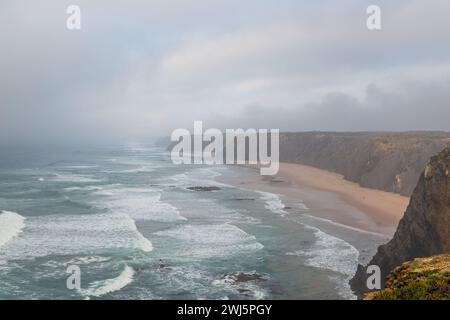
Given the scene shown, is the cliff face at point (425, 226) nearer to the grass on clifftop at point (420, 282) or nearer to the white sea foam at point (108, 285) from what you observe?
the grass on clifftop at point (420, 282)

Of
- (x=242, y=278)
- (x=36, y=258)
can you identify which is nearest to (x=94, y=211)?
(x=36, y=258)

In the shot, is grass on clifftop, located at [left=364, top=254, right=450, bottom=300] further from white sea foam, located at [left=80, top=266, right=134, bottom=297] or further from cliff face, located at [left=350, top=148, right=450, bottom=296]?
white sea foam, located at [left=80, top=266, right=134, bottom=297]

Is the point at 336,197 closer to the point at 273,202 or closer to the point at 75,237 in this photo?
the point at 273,202

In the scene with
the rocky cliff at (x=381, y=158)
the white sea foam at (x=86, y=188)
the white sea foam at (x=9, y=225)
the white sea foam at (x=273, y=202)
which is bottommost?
the white sea foam at (x=273, y=202)

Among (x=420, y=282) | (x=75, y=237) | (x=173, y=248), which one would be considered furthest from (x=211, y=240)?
(x=420, y=282)

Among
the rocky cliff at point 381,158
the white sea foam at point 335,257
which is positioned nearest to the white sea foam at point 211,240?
the white sea foam at point 335,257
